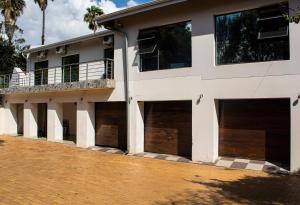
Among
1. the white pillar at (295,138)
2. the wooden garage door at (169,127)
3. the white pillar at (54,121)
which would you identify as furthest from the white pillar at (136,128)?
the white pillar at (295,138)

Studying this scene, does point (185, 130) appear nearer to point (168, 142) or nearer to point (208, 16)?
point (168, 142)

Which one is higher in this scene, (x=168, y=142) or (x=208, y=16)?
(x=208, y=16)

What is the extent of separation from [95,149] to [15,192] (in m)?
8.63

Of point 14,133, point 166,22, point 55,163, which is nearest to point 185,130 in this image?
point 166,22

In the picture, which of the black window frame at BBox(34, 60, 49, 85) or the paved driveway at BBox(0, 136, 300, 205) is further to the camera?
the black window frame at BBox(34, 60, 49, 85)

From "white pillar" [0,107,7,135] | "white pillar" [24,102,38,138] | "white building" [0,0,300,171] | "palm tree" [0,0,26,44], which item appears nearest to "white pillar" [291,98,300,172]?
"white building" [0,0,300,171]

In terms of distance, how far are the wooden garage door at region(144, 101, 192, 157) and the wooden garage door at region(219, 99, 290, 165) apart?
1.64 metres

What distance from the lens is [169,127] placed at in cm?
1493

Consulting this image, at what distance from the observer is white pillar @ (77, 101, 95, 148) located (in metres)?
18.0

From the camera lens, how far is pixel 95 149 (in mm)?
17297

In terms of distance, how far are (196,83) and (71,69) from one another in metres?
9.95

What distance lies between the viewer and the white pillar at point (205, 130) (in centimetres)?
1292

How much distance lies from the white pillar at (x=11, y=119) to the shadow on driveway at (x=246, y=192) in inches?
784

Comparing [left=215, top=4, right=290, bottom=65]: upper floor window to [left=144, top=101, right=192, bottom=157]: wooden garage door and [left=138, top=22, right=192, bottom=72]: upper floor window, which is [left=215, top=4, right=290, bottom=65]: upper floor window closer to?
[left=138, top=22, right=192, bottom=72]: upper floor window
